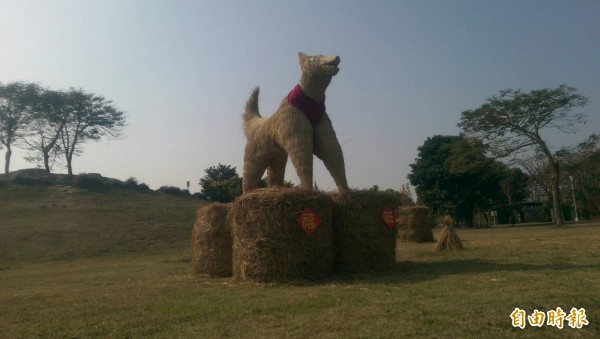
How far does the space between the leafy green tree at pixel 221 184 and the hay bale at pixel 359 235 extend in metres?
15.6

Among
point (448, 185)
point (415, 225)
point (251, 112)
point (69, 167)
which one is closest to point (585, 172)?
point (448, 185)

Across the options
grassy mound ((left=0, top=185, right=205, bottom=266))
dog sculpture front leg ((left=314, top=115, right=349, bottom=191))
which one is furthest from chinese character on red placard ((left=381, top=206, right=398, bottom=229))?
grassy mound ((left=0, top=185, right=205, bottom=266))

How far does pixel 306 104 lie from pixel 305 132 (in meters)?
0.58

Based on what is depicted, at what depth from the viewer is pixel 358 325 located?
13.8ft

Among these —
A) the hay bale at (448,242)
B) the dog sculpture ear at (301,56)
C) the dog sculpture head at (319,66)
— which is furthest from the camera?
the hay bale at (448,242)

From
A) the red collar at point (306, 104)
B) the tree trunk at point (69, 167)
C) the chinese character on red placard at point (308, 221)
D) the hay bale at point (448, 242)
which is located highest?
the tree trunk at point (69, 167)

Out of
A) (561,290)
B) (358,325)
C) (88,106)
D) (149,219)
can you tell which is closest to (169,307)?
(358,325)

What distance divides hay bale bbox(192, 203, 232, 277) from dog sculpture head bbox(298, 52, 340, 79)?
2.91 meters

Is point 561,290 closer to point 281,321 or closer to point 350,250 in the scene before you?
point 281,321

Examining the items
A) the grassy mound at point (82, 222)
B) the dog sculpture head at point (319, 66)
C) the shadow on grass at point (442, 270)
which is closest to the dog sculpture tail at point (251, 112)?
the dog sculpture head at point (319, 66)

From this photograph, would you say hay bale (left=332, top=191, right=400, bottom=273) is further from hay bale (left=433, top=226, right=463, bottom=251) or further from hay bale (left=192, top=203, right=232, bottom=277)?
hay bale (left=433, top=226, right=463, bottom=251)

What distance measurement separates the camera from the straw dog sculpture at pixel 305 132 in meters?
8.84

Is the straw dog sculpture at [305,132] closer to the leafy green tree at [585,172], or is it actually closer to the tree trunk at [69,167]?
the leafy green tree at [585,172]

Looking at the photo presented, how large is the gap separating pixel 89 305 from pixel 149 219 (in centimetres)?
2299
